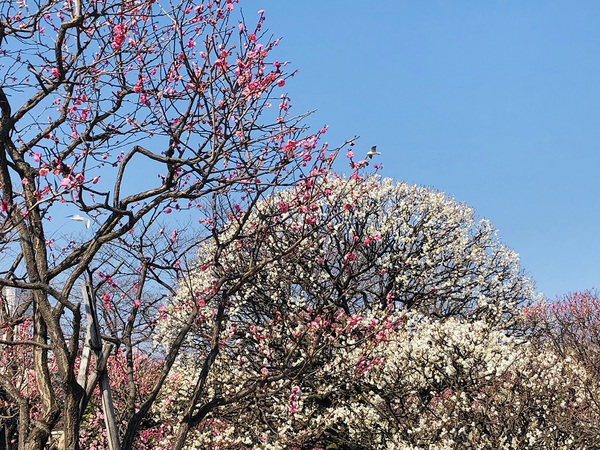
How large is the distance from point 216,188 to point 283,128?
1.24 meters

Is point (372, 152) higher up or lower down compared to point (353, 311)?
lower down

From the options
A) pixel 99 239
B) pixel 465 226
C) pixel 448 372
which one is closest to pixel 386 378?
pixel 448 372

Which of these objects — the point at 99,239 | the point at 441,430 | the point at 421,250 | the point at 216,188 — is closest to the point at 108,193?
the point at 99,239

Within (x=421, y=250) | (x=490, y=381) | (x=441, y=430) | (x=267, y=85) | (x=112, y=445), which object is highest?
(x=421, y=250)

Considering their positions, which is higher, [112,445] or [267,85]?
[267,85]

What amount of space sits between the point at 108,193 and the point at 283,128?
2204 millimetres

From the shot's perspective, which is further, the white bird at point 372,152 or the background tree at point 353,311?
the background tree at point 353,311

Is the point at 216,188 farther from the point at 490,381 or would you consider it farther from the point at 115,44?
the point at 490,381

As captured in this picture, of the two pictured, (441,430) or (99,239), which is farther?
(441,430)

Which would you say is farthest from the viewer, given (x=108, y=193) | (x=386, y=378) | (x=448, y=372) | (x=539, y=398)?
(x=386, y=378)

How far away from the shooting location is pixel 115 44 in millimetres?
7340

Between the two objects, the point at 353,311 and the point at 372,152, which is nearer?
the point at 372,152

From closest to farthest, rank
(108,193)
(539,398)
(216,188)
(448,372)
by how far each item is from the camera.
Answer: (108,193) < (216,188) < (539,398) < (448,372)

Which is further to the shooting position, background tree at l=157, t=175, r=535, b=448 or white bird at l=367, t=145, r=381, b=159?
background tree at l=157, t=175, r=535, b=448
